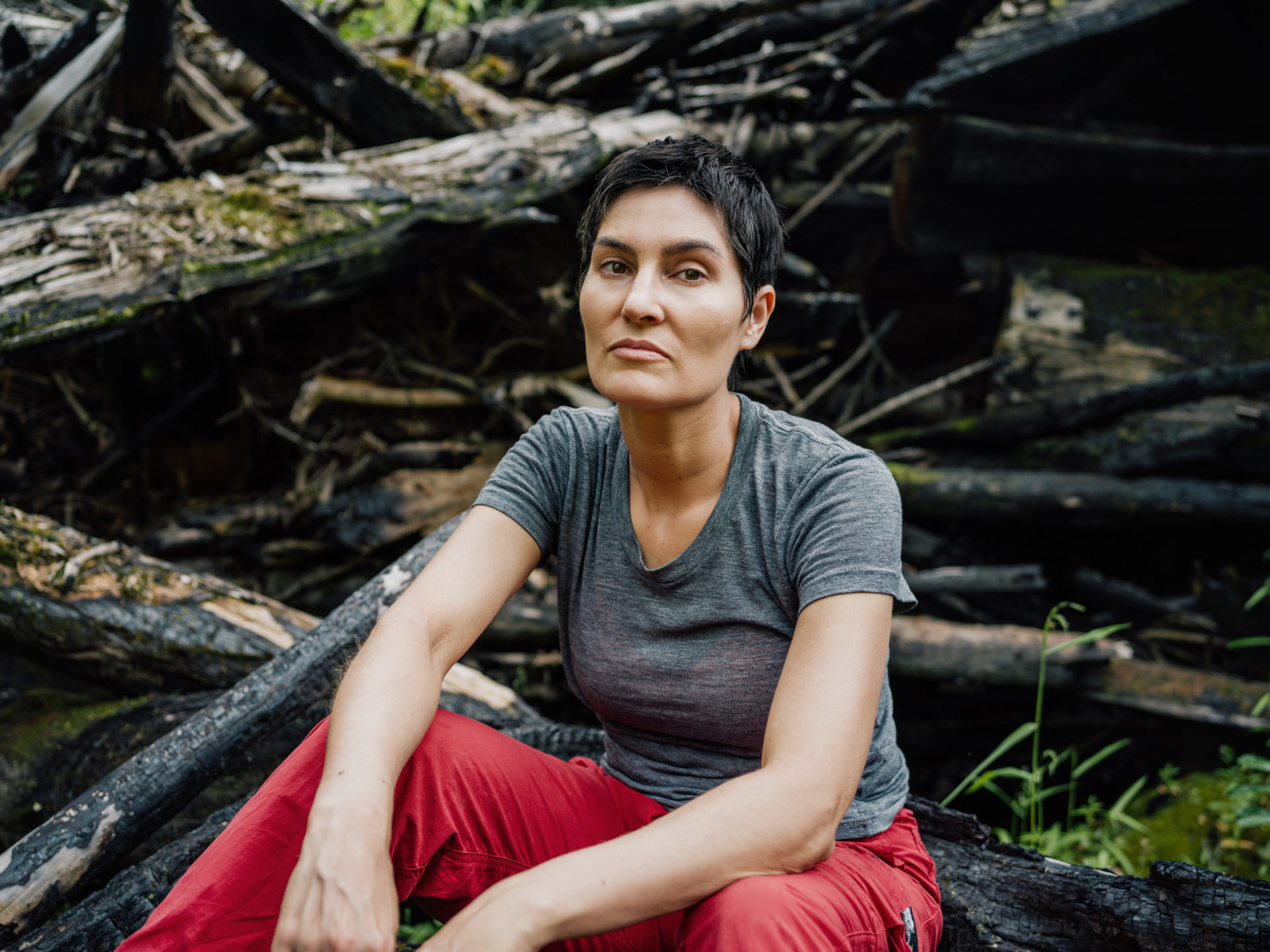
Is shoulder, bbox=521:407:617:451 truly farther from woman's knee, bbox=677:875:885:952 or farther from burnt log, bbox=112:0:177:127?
burnt log, bbox=112:0:177:127

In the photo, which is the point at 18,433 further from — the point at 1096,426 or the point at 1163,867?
the point at 1096,426

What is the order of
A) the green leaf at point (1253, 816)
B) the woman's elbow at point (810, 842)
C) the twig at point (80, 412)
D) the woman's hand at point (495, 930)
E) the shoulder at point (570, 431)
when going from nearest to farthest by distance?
the woman's hand at point (495, 930) → the woman's elbow at point (810, 842) → the shoulder at point (570, 431) → the green leaf at point (1253, 816) → the twig at point (80, 412)

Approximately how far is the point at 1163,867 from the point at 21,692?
372 centimetres

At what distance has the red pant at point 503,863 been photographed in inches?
53.1

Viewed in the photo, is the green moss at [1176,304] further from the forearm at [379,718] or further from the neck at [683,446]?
the forearm at [379,718]

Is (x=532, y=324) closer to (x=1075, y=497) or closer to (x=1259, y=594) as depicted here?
(x=1075, y=497)

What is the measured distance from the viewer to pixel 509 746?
1.87 metres

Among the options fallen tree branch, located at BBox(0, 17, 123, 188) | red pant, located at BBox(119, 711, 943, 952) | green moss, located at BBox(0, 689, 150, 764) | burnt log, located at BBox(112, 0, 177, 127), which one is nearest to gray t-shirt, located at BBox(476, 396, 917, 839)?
red pant, located at BBox(119, 711, 943, 952)

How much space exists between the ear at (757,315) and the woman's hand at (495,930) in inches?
50.8

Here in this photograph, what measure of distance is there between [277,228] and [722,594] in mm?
2734

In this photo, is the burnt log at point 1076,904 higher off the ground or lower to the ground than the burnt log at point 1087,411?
lower

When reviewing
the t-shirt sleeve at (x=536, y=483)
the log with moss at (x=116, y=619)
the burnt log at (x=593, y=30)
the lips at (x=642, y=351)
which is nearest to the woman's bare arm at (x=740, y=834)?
the lips at (x=642, y=351)

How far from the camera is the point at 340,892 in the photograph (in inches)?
53.1

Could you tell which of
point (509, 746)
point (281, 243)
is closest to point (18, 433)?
point (281, 243)
